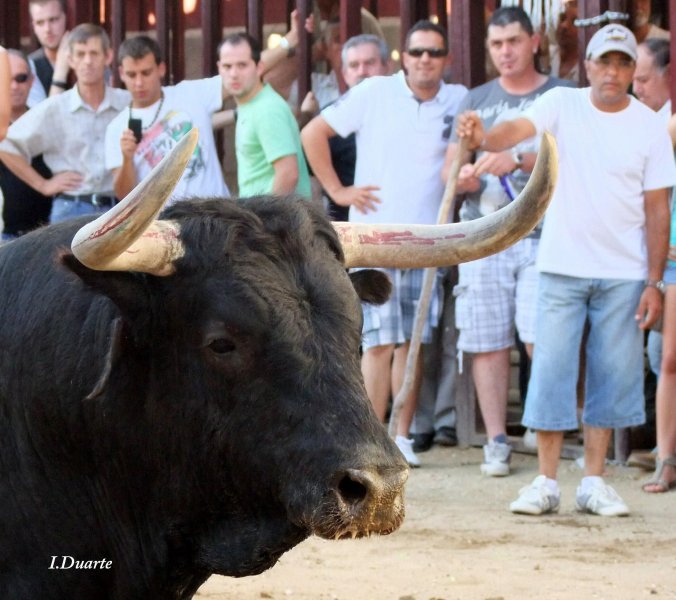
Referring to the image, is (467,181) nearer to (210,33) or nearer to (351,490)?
(210,33)

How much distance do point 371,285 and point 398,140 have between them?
4.07m

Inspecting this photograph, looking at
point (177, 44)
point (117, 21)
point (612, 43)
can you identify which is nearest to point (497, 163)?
point (612, 43)

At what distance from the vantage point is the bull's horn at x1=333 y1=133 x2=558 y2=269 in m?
4.07

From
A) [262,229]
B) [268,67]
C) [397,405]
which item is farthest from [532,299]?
[262,229]

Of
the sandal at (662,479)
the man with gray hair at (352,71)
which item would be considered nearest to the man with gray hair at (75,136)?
the man with gray hair at (352,71)

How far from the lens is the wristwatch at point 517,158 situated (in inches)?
286

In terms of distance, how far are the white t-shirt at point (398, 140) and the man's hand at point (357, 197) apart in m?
0.05

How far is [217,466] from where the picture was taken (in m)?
3.62

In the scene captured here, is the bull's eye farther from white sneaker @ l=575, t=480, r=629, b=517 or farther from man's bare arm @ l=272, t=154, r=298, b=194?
man's bare arm @ l=272, t=154, r=298, b=194

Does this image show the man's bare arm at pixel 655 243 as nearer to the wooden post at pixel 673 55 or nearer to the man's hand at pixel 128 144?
the wooden post at pixel 673 55

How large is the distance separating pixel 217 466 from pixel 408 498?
12.7 ft

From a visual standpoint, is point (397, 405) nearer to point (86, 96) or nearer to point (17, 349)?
point (86, 96)

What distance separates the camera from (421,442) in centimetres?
868

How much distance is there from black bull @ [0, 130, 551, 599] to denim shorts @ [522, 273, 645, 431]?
3.19 meters
